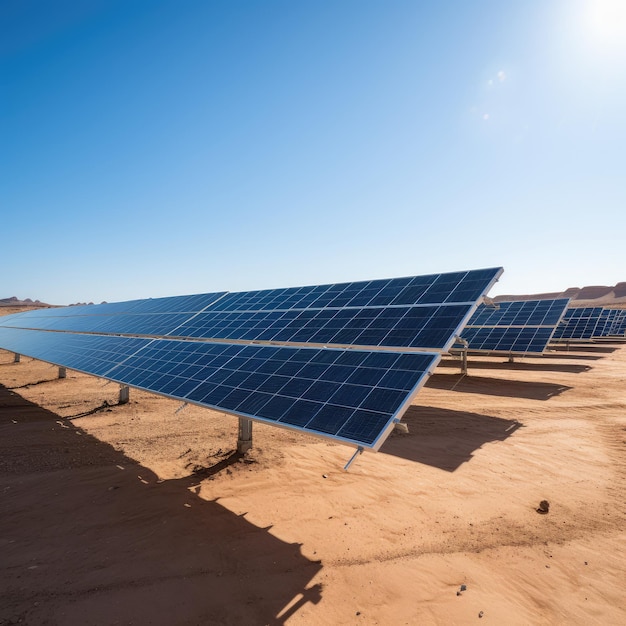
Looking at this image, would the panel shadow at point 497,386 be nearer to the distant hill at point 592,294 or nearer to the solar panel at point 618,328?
the solar panel at point 618,328

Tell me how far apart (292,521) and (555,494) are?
21.1ft

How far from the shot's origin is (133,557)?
6949 millimetres

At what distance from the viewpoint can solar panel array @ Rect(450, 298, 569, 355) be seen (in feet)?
84.2

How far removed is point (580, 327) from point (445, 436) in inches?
1560

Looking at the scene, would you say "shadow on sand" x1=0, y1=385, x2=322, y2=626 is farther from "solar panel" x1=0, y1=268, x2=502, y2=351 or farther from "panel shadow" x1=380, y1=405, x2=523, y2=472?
"panel shadow" x1=380, y1=405, x2=523, y2=472

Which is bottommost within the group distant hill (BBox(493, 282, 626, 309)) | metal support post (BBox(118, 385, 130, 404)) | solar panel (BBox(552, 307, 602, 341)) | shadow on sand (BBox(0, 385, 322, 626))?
shadow on sand (BBox(0, 385, 322, 626))

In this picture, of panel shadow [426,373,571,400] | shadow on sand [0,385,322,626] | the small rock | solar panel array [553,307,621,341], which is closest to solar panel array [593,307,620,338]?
solar panel array [553,307,621,341]

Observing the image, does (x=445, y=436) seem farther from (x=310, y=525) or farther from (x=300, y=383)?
(x=300, y=383)

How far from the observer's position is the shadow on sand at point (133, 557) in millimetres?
5738

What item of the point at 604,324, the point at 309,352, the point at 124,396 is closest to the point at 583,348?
the point at 604,324

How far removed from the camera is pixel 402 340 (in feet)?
31.4

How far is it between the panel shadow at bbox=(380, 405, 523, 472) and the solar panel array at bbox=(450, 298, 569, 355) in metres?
9.74

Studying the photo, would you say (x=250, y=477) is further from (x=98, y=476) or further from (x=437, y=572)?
(x=437, y=572)

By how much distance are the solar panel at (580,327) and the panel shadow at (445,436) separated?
32.4 metres
